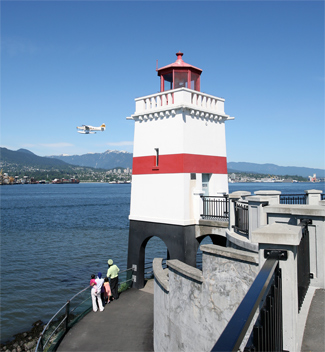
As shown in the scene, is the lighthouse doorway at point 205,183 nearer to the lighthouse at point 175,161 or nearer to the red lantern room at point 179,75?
the lighthouse at point 175,161

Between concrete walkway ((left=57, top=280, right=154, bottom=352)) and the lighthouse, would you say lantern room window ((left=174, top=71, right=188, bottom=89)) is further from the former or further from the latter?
concrete walkway ((left=57, top=280, right=154, bottom=352))

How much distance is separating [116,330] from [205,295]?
5.81 m

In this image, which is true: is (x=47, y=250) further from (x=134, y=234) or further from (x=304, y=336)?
(x=304, y=336)

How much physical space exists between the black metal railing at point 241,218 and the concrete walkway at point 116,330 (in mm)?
4596

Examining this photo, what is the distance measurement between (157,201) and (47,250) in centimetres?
1974

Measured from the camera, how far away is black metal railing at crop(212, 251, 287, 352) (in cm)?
219

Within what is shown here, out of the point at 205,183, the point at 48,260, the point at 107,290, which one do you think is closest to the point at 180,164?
the point at 205,183

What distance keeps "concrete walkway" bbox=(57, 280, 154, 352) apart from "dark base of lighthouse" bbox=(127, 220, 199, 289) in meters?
2.13

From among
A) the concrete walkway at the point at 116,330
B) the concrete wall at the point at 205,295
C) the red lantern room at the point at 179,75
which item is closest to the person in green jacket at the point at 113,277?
the concrete walkway at the point at 116,330

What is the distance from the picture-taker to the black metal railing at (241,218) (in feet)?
32.2

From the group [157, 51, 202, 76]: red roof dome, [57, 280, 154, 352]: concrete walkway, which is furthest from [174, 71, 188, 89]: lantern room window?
[57, 280, 154, 352]: concrete walkway

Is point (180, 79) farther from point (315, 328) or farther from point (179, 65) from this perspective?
point (315, 328)

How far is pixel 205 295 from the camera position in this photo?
7137 mm

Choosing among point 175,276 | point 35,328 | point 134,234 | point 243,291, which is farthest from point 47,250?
point 243,291
